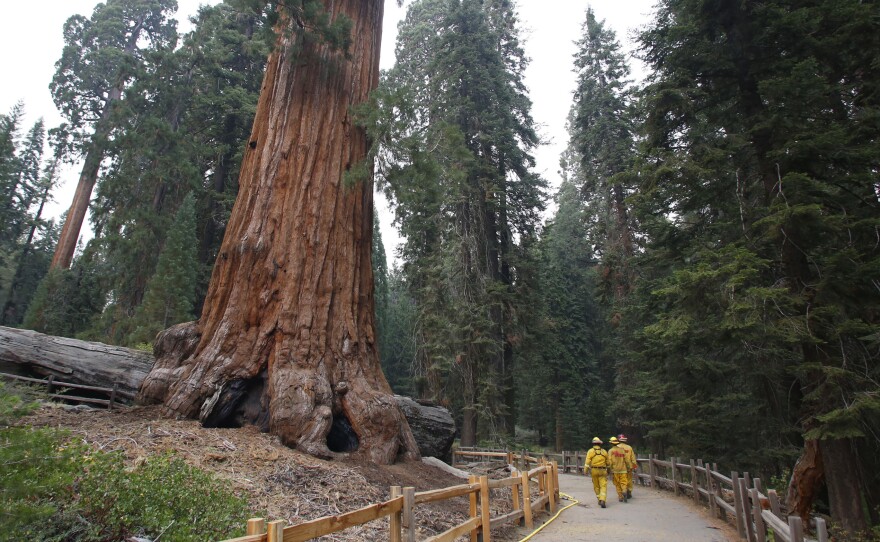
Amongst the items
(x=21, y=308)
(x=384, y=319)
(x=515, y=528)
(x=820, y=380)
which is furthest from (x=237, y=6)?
(x=21, y=308)

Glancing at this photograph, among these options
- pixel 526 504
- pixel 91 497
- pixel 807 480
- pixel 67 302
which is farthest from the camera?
pixel 67 302

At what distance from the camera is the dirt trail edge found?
23.5ft

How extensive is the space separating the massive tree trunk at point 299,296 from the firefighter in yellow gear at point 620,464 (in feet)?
15.9

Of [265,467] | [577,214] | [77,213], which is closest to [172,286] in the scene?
[77,213]

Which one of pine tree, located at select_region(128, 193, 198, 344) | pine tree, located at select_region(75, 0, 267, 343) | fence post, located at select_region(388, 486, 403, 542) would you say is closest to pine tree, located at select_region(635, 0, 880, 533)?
fence post, located at select_region(388, 486, 403, 542)

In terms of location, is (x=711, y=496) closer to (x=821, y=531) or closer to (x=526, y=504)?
(x=526, y=504)

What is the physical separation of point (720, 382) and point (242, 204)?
1373 centimetres

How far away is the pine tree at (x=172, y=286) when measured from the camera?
52.7ft

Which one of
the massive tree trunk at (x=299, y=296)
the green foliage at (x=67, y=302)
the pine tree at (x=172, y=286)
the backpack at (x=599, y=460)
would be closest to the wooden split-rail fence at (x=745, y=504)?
the backpack at (x=599, y=460)

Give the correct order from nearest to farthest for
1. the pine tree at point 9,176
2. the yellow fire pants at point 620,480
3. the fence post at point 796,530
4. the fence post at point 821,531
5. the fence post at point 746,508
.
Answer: the fence post at point 821,531, the fence post at point 796,530, the fence post at point 746,508, the yellow fire pants at point 620,480, the pine tree at point 9,176

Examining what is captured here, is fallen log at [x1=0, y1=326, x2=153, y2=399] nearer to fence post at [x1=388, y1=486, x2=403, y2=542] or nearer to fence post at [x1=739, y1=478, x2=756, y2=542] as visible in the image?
fence post at [x1=388, y1=486, x2=403, y2=542]

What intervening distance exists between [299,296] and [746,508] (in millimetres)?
6869

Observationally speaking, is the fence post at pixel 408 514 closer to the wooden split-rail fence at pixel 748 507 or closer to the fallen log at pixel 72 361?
the wooden split-rail fence at pixel 748 507

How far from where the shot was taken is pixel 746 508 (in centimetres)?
666
